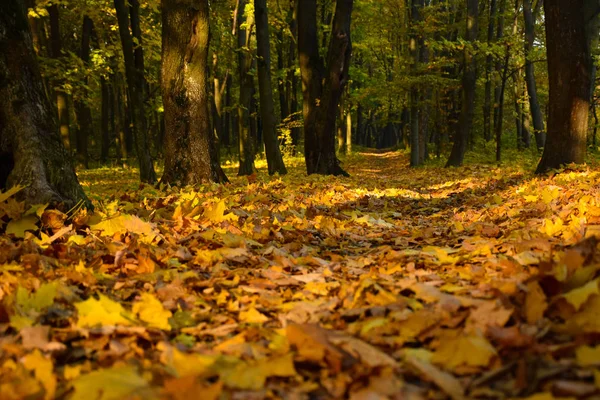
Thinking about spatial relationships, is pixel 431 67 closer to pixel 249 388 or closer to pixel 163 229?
pixel 163 229

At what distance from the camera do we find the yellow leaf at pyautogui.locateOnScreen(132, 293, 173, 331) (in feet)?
5.51

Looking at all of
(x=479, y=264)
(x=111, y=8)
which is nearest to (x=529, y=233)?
(x=479, y=264)

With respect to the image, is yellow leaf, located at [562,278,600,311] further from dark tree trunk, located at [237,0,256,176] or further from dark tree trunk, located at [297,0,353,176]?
dark tree trunk, located at [237,0,256,176]

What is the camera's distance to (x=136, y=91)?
10586 mm

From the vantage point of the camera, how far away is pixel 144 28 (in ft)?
47.1

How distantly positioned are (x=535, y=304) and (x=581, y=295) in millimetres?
134

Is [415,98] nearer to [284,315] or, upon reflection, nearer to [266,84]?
[266,84]

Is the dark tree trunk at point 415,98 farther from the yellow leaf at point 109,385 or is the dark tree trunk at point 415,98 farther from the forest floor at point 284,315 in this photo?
the yellow leaf at point 109,385

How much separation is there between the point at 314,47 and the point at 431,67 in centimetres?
591

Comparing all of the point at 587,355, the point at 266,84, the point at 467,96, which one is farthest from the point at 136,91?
the point at 587,355

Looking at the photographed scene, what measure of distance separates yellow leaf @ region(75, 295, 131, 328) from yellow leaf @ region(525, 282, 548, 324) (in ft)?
4.48

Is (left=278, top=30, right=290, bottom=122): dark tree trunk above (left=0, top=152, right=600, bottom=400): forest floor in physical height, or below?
above

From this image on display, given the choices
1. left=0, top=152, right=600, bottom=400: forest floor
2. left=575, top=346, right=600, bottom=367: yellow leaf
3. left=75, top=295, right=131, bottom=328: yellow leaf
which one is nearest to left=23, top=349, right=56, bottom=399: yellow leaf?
left=0, top=152, right=600, bottom=400: forest floor

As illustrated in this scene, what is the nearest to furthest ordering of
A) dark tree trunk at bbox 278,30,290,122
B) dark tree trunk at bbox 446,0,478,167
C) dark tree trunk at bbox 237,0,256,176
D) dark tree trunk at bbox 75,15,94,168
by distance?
dark tree trunk at bbox 237,0,256,176 → dark tree trunk at bbox 446,0,478,167 → dark tree trunk at bbox 75,15,94,168 → dark tree trunk at bbox 278,30,290,122
